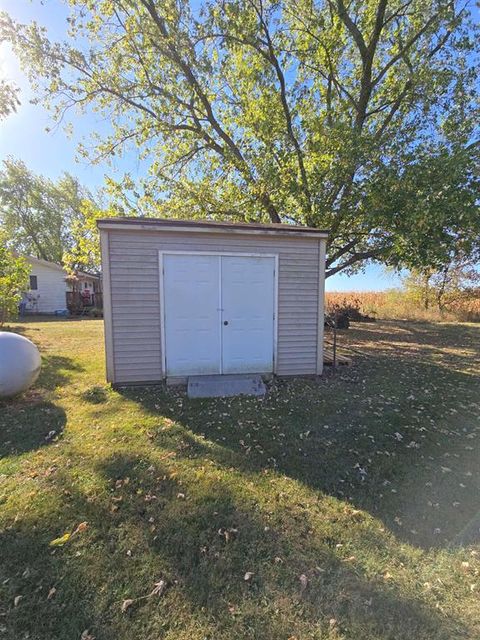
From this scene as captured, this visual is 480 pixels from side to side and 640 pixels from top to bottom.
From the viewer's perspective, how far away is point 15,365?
4.90 metres

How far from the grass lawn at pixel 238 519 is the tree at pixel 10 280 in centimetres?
629

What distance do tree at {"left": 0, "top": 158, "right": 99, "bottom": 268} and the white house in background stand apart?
7420 millimetres

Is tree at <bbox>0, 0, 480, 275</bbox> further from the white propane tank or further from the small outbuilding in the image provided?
the white propane tank

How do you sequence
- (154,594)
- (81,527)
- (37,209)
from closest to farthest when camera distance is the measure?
(154,594) < (81,527) < (37,209)

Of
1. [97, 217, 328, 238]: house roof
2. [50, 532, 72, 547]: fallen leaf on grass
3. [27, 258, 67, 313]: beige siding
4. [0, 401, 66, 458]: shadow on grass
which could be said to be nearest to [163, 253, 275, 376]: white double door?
[97, 217, 328, 238]: house roof

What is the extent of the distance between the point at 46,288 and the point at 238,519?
2312 cm

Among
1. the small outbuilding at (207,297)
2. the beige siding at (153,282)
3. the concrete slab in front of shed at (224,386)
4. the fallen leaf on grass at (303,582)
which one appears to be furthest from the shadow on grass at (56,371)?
the fallen leaf on grass at (303,582)

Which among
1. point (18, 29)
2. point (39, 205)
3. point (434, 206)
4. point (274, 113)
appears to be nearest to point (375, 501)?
point (434, 206)

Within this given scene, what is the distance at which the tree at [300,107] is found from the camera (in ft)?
26.0

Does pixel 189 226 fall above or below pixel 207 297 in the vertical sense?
above

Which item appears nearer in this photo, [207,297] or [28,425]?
[28,425]

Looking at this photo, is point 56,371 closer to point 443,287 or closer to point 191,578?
point 191,578

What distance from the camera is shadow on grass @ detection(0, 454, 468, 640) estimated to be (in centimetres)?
180

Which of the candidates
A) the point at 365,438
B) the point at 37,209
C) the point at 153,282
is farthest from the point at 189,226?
the point at 37,209
